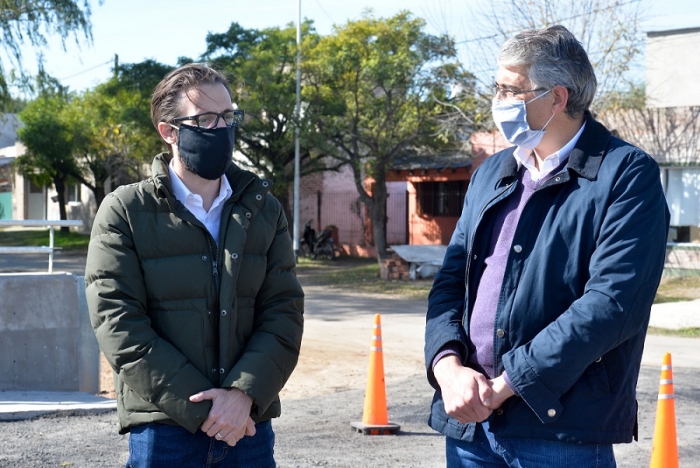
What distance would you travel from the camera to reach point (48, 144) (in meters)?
37.9

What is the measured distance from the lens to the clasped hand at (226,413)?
9.81ft

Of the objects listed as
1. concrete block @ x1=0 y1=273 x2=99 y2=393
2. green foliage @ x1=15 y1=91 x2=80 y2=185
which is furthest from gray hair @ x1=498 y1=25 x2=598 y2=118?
green foliage @ x1=15 y1=91 x2=80 y2=185

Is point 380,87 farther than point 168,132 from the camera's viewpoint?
Yes

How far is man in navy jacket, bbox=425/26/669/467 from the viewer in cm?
269

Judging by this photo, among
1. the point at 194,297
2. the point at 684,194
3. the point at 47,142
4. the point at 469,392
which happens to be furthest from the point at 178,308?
the point at 47,142

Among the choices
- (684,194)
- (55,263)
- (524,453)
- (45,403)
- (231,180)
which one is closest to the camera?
(524,453)

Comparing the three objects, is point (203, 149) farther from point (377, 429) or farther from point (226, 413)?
point (377, 429)

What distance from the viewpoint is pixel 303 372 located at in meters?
10.1

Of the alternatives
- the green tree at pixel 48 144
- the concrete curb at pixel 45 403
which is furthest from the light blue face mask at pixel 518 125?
the green tree at pixel 48 144

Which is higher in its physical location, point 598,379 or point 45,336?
point 598,379

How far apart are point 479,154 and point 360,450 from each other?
22.0 metres

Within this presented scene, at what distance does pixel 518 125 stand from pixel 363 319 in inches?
496

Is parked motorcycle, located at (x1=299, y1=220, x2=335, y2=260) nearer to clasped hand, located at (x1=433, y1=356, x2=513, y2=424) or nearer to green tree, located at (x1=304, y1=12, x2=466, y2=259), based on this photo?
green tree, located at (x1=304, y1=12, x2=466, y2=259)

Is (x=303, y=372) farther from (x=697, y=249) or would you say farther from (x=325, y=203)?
(x=325, y=203)
